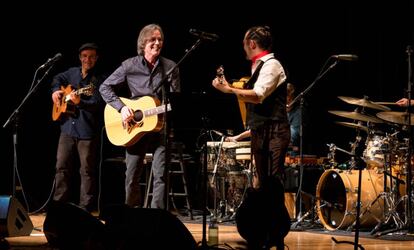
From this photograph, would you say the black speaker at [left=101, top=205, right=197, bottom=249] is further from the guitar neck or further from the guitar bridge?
the guitar bridge

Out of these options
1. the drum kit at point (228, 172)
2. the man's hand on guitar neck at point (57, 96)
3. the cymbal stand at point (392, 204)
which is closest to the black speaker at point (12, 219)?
the man's hand on guitar neck at point (57, 96)

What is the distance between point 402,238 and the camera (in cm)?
633

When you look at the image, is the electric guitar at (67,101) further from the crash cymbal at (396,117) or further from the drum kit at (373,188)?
the crash cymbal at (396,117)

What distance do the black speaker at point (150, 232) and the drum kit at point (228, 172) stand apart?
3.77 metres

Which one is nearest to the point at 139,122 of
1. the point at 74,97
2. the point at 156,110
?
the point at 156,110

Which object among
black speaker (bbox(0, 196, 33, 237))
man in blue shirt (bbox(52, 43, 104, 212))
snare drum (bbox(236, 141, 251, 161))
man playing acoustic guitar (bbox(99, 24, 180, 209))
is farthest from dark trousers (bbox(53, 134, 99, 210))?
black speaker (bbox(0, 196, 33, 237))

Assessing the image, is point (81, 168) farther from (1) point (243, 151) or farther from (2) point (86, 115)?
(1) point (243, 151)

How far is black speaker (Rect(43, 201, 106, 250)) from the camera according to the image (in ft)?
13.4

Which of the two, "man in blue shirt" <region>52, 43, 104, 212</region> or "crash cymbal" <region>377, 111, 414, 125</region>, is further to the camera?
"man in blue shirt" <region>52, 43, 104, 212</region>

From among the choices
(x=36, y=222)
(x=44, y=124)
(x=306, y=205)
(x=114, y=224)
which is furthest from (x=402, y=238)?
(x=44, y=124)

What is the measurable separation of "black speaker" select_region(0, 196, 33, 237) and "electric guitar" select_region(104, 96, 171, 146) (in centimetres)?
129

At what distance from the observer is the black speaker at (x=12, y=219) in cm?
546

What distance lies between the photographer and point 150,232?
3953mm

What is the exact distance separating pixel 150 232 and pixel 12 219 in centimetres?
203
